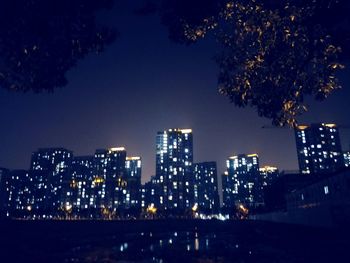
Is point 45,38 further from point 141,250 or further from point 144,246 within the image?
point 144,246

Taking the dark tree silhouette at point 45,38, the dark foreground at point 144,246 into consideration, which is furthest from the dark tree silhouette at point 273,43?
the dark foreground at point 144,246

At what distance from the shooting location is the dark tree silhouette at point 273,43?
9.73 m

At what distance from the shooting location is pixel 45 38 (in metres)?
9.71

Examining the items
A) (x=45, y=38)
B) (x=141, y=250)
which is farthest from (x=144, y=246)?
(x=45, y=38)

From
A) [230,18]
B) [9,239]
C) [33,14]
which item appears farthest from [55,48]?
[9,239]

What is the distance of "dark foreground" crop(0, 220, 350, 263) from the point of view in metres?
16.9

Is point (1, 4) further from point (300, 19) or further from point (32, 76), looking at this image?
point (300, 19)

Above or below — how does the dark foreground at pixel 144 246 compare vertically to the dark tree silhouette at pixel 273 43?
below

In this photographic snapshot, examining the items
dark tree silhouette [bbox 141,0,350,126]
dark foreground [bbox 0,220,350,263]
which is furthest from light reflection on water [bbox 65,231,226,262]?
dark tree silhouette [bbox 141,0,350,126]

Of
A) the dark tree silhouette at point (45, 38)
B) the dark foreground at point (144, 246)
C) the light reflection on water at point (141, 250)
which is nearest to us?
the dark tree silhouette at point (45, 38)

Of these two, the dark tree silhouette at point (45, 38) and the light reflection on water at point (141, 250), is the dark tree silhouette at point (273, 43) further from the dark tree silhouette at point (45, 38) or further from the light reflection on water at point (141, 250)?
the light reflection on water at point (141, 250)

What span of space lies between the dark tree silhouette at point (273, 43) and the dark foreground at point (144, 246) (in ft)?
26.9

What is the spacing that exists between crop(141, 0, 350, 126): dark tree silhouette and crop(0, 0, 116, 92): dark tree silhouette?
2.43 meters

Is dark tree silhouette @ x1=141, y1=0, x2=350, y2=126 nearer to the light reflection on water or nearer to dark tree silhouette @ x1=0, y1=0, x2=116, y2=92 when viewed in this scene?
dark tree silhouette @ x1=0, y1=0, x2=116, y2=92
